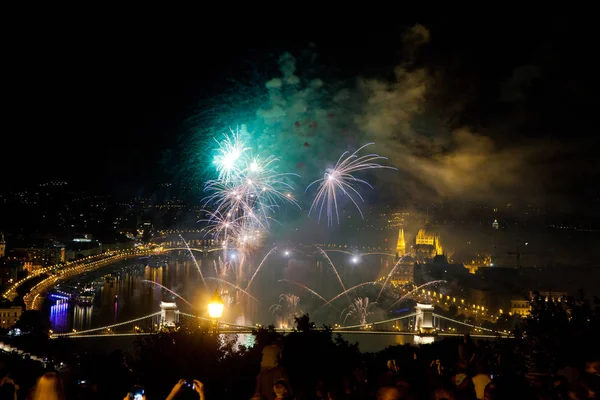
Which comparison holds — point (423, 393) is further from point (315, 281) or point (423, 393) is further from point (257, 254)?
point (257, 254)

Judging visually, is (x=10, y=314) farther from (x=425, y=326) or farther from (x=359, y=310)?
(x=425, y=326)

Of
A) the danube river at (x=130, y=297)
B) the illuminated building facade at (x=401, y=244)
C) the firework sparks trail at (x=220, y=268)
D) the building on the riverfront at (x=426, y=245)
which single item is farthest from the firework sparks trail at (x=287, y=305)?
the illuminated building facade at (x=401, y=244)

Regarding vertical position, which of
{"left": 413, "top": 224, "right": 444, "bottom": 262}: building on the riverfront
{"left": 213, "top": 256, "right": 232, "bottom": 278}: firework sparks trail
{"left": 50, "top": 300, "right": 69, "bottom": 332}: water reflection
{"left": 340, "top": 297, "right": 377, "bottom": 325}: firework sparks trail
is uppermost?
{"left": 413, "top": 224, "right": 444, "bottom": 262}: building on the riverfront

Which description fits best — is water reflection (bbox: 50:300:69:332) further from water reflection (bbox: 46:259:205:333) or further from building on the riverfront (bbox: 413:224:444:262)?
building on the riverfront (bbox: 413:224:444:262)

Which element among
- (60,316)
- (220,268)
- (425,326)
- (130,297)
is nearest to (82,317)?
(60,316)

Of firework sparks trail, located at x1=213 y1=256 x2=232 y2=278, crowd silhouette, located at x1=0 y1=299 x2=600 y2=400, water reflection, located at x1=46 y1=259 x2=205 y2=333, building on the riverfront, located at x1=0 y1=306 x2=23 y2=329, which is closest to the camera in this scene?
crowd silhouette, located at x1=0 y1=299 x2=600 y2=400

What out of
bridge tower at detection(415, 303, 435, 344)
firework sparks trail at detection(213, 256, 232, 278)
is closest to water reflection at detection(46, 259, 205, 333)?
firework sparks trail at detection(213, 256, 232, 278)

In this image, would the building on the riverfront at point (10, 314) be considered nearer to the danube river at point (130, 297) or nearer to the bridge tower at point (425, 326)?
the danube river at point (130, 297)

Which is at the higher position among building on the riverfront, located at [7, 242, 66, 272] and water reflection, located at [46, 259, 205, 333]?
building on the riverfront, located at [7, 242, 66, 272]

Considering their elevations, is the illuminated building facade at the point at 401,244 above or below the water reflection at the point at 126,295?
above
